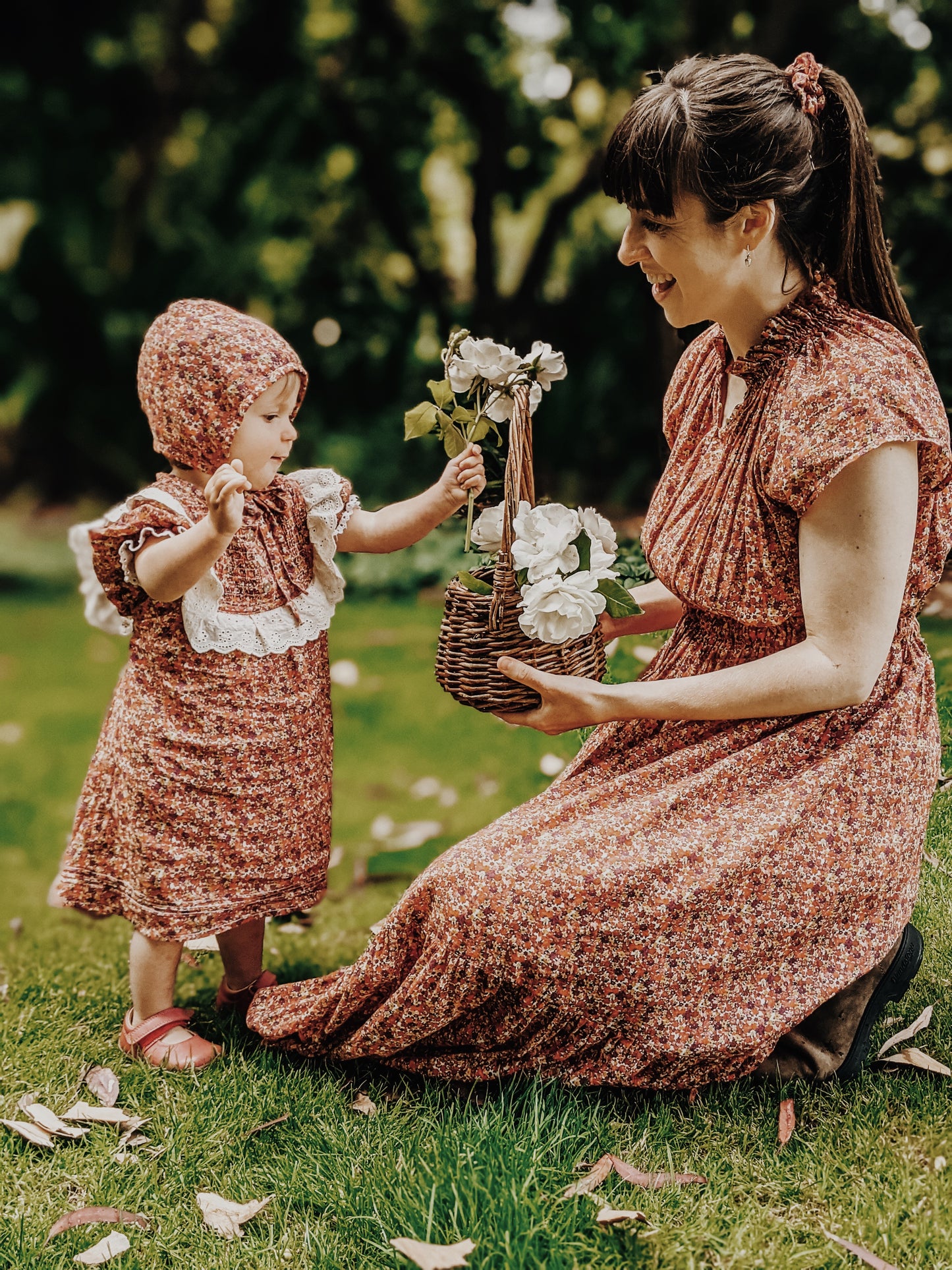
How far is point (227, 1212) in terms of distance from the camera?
2164 millimetres

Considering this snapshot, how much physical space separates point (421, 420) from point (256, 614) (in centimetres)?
59

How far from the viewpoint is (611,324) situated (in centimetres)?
809

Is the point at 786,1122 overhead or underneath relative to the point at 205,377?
underneath

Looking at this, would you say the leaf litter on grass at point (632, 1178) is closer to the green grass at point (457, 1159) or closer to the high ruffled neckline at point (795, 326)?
the green grass at point (457, 1159)

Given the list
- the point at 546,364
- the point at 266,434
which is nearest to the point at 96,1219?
the point at 266,434

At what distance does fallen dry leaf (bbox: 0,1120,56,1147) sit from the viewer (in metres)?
2.38

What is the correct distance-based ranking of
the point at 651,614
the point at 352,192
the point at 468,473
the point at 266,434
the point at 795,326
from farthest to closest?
the point at 352,192, the point at 651,614, the point at 266,434, the point at 468,473, the point at 795,326

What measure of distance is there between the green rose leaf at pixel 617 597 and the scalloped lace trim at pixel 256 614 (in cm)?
71

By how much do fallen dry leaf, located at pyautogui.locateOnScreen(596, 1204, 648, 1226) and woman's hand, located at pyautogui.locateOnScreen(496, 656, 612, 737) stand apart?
826mm

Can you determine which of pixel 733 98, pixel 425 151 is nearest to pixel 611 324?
pixel 425 151

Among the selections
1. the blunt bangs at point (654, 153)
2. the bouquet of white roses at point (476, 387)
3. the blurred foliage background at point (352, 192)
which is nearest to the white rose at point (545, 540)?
the bouquet of white roses at point (476, 387)

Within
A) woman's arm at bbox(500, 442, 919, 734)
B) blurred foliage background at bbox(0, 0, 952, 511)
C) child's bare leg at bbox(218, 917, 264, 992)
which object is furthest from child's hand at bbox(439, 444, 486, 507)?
blurred foliage background at bbox(0, 0, 952, 511)

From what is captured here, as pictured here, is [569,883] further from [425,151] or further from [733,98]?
[425,151]

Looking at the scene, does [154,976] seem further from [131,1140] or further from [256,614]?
[256,614]
